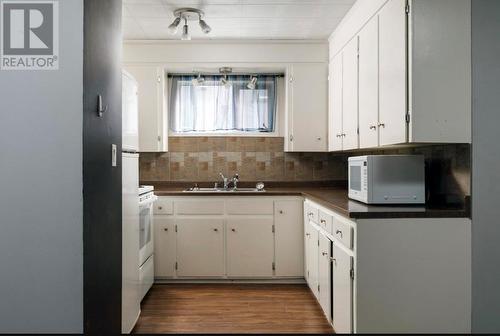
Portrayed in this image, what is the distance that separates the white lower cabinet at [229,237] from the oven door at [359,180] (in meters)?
1.10

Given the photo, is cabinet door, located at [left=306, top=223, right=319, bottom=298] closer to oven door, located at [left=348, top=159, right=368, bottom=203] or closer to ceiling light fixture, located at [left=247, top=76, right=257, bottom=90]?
oven door, located at [left=348, top=159, right=368, bottom=203]

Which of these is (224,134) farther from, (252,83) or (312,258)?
(312,258)

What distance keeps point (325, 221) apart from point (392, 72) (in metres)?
1.12

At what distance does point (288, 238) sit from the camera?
3.98m

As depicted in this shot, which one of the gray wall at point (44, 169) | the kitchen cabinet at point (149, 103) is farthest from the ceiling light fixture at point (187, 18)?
the gray wall at point (44, 169)

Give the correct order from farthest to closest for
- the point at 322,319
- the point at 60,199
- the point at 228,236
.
Answer: the point at 228,236 < the point at 322,319 < the point at 60,199

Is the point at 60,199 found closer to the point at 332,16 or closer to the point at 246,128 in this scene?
the point at 332,16

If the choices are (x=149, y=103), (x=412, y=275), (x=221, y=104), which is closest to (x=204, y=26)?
(x=149, y=103)

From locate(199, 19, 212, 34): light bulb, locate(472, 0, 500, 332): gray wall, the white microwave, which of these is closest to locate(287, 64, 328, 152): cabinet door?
locate(199, 19, 212, 34): light bulb

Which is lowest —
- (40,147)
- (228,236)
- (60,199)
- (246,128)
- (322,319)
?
(322,319)

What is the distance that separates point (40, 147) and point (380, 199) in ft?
6.11

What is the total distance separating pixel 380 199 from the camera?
2.51 meters

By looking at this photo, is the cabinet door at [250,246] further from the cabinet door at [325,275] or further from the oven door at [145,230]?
the cabinet door at [325,275]

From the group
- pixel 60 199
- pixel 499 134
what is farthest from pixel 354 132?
pixel 60 199
